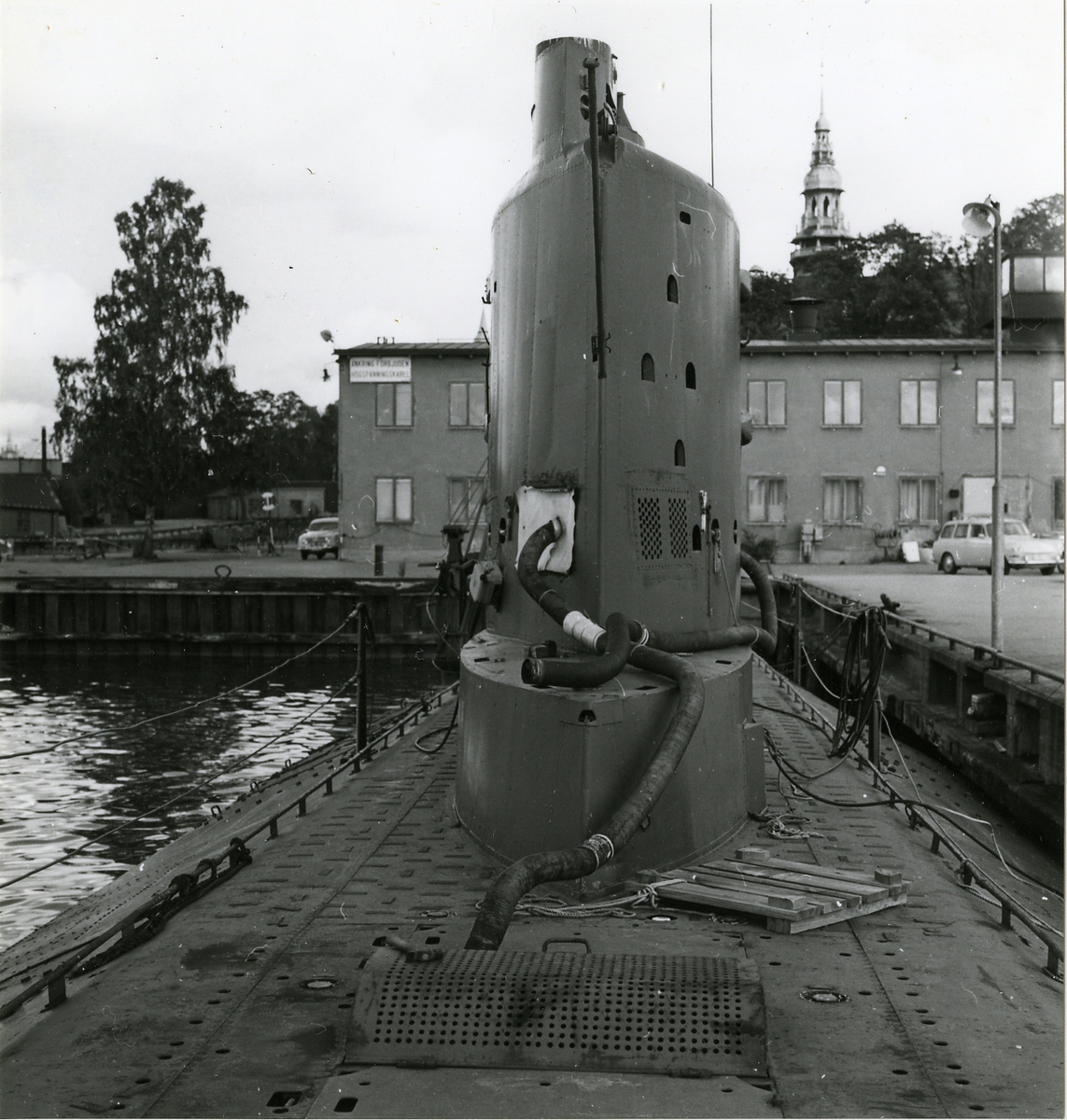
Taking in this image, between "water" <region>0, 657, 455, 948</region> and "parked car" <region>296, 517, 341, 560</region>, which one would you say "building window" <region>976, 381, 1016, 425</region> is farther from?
"parked car" <region>296, 517, 341, 560</region>

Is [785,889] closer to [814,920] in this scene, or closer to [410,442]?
[814,920]

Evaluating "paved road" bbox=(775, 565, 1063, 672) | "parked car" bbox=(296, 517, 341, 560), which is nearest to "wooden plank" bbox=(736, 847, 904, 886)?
"paved road" bbox=(775, 565, 1063, 672)

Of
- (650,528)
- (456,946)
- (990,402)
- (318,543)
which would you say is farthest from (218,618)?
(456,946)

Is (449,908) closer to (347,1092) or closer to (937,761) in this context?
(347,1092)

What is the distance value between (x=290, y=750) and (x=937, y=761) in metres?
10.6

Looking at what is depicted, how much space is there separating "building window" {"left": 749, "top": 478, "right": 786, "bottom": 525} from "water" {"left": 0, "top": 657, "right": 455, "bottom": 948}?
15.9m

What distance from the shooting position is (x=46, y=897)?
1264cm

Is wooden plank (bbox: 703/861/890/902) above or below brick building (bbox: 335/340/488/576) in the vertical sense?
below

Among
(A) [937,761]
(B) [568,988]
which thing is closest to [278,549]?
(A) [937,761]

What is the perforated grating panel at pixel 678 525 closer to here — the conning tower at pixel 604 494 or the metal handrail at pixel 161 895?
the conning tower at pixel 604 494

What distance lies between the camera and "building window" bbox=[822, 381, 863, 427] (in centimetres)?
4409

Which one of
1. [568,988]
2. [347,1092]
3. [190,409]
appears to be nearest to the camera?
[347,1092]

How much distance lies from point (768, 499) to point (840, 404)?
427 cm

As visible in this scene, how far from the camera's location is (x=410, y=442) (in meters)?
43.3
